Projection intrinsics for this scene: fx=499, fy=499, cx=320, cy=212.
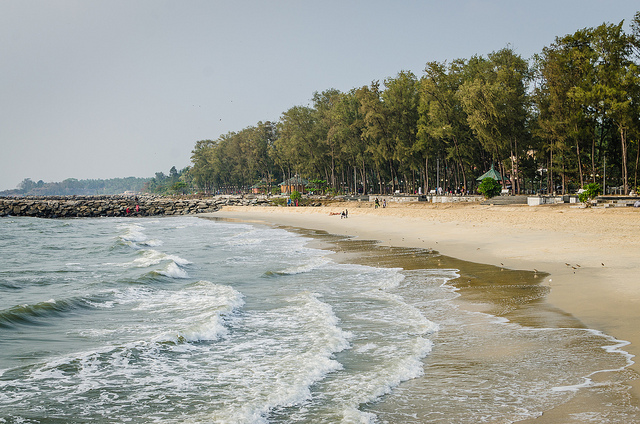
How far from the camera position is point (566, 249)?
59.4ft

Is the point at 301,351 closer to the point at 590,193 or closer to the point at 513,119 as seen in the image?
the point at 590,193

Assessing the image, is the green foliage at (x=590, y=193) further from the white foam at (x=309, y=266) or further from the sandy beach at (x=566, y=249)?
the white foam at (x=309, y=266)

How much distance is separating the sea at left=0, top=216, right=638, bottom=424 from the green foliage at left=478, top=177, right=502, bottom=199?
112 feet

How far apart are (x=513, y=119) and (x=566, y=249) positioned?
37326 mm

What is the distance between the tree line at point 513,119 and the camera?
44625 mm

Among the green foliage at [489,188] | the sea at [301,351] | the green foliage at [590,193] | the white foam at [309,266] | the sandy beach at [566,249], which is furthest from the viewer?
the green foliage at [489,188]

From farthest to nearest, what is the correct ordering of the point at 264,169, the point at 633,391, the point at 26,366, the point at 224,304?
the point at 264,169
the point at 224,304
the point at 26,366
the point at 633,391

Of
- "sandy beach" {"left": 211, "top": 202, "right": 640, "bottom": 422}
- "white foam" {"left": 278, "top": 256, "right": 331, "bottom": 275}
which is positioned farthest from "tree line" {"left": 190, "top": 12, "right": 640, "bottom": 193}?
"white foam" {"left": 278, "top": 256, "right": 331, "bottom": 275}

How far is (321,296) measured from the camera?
537 inches

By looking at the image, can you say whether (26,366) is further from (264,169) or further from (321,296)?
(264,169)

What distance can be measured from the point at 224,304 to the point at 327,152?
79388 millimetres

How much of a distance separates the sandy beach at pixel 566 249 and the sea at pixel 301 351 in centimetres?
57

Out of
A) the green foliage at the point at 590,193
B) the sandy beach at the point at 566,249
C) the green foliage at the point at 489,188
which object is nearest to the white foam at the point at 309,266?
the sandy beach at the point at 566,249

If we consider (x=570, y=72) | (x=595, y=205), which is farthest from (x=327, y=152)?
(x=595, y=205)
